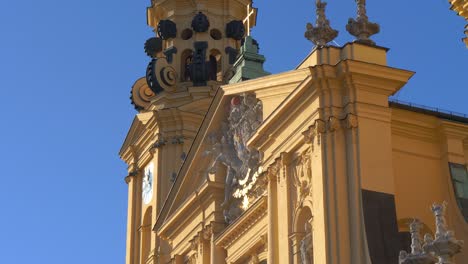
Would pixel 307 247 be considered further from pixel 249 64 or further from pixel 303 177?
pixel 249 64

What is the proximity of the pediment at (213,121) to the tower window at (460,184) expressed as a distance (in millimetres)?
3393

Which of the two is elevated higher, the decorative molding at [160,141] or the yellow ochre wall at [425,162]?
the decorative molding at [160,141]

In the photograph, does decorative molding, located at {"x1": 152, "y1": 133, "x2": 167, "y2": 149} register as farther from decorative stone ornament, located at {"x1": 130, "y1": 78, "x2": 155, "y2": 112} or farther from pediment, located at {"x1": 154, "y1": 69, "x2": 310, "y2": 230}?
pediment, located at {"x1": 154, "y1": 69, "x2": 310, "y2": 230}

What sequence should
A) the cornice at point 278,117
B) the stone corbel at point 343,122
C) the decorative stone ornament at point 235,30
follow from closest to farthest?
1. the stone corbel at point 343,122
2. the cornice at point 278,117
3. the decorative stone ornament at point 235,30

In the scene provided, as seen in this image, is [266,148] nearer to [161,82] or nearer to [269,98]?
[269,98]

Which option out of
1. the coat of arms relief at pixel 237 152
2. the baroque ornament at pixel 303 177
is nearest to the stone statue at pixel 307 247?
the baroque ornament at pixel 303 177

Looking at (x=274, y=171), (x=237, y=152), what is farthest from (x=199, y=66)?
(x=274, y=171)

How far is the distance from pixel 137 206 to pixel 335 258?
589 inches

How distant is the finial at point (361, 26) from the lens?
22.3m

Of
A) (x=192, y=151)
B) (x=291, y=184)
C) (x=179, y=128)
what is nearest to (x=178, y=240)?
(x=192, y=151)

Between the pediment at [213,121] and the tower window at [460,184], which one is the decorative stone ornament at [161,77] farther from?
the tower window at [460,184]

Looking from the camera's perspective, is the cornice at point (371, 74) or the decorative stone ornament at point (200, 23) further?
the decorative stone ornament at point (200, 23)

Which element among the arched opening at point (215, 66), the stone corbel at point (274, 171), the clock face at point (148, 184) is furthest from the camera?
the arched opening at point (215, 66)

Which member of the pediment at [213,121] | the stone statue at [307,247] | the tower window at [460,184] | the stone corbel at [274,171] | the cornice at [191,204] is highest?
the pediment at [213,121]
